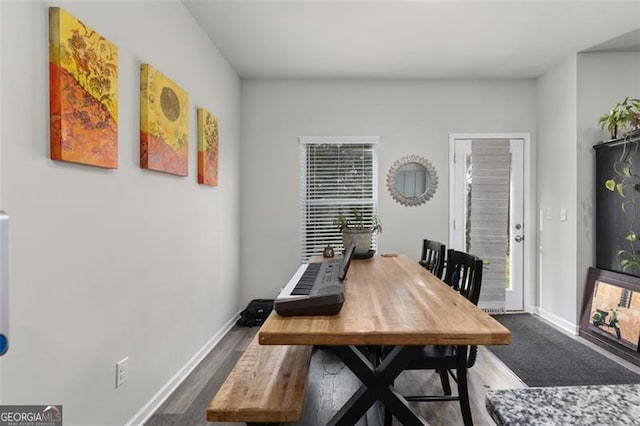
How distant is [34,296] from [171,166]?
1174 millimetres

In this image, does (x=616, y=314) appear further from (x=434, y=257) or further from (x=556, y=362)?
(x=434, y=257)

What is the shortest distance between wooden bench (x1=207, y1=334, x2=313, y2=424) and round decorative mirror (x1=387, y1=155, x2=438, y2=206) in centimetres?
267

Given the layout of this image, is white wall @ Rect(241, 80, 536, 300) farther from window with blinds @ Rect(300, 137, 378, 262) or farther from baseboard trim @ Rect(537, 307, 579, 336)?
baseboard trim @ Rect(537, 307, 579, 336)

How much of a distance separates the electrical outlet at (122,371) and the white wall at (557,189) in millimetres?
3807

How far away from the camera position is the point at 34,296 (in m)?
1.30

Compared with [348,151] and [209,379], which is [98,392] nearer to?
[209,379]

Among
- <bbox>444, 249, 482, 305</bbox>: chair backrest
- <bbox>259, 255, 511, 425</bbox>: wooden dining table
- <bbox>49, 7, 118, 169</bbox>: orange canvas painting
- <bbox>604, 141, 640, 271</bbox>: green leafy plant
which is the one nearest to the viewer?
<bbox>259, 255, 511, 425</bbox>: wooden dining table

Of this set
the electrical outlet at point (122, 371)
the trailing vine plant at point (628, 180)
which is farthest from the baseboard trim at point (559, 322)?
the electrical outlet at point (122, 371)

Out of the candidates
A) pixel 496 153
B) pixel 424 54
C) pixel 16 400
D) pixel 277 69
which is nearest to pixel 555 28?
pixel 424 54

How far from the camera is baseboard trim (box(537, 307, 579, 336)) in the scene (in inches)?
133

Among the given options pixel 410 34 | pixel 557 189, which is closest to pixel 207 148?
pixel 410 34

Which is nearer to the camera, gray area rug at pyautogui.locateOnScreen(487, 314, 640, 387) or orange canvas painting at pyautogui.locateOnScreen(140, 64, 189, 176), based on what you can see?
orange canvas painting at pyautogui.locateOnScreen(140, 64, 189, 176)

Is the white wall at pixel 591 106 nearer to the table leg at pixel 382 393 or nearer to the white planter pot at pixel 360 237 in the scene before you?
the white planter pot at pixel 360 237

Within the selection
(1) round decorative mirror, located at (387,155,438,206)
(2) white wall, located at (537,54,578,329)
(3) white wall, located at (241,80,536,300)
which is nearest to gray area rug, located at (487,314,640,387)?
(2) white wall, located at (537,54,578,329)
